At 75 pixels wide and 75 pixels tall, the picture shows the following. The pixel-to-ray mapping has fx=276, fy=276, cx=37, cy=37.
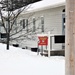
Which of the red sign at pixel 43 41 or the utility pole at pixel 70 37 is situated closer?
the utility pole at pixel 70 37

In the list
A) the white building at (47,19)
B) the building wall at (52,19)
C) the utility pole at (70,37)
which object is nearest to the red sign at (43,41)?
the white building at (47,19)

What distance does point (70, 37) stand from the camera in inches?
166

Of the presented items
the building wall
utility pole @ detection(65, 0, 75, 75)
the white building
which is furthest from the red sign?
utility pole @ detection(65, 0, 75, 75)

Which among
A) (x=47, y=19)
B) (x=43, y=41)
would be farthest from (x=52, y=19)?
(x=43, y=41)

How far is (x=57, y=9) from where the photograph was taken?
1883cm

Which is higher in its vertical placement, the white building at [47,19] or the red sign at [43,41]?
the white building at [47,19]

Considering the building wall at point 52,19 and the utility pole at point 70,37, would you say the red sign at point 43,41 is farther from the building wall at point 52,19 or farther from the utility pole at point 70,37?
the utility pole at point 70,37

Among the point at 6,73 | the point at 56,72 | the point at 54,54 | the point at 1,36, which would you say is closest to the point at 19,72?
the point at 6,73

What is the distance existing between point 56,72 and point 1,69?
5.19ft

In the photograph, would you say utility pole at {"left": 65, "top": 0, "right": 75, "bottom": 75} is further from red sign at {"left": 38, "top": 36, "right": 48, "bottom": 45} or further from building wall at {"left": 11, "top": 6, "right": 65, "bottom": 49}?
building wall at {"left": 11, "top": 6, "right": 65, "bottom": 49}

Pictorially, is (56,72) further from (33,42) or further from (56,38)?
(33,42)

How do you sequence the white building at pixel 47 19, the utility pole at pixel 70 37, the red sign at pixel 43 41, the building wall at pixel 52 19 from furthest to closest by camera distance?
the building wall at pixel 52 19, the white building at pixel 47 19, the red sign at pixel 43 41, the utility pole at pixel 70 37

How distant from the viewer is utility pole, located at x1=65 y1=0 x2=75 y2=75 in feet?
13.8

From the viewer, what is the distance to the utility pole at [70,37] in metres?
4.21
